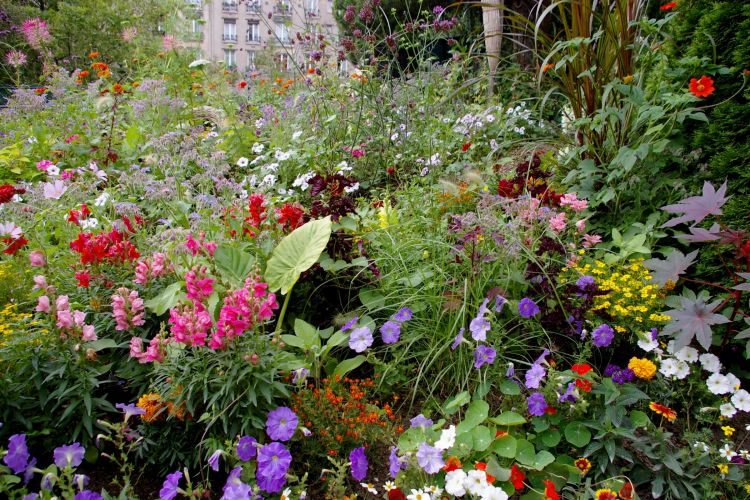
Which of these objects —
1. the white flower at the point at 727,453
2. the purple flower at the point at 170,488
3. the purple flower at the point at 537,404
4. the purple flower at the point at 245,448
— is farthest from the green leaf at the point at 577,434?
the purple flower at the point at 170,488

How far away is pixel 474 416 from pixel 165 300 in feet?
3.46

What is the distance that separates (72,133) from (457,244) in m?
3.34

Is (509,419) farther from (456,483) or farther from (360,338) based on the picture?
(360,338)

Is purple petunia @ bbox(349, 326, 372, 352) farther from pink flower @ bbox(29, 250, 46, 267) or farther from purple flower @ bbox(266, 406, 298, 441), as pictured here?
pink flower @ bbox(29, 250, 46, 267)

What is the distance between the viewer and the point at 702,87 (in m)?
2.13

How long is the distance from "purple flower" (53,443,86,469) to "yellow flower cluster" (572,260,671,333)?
1695 mm

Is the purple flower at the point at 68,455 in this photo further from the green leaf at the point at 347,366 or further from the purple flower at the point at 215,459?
the green leaf at the point at 347,366

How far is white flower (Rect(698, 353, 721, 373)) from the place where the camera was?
1865mm

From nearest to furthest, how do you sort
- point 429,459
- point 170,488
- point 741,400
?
point 170,488 < point 429,459 < point 741,400

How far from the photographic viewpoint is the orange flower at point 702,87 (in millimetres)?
2127

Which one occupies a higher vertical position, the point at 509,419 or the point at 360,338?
the point at 360,338

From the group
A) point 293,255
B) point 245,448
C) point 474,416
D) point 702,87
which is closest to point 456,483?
point 474,416

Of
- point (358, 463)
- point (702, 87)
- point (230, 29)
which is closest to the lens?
point (358, 463)

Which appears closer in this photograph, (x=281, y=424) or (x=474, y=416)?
(x=281, y=424)
